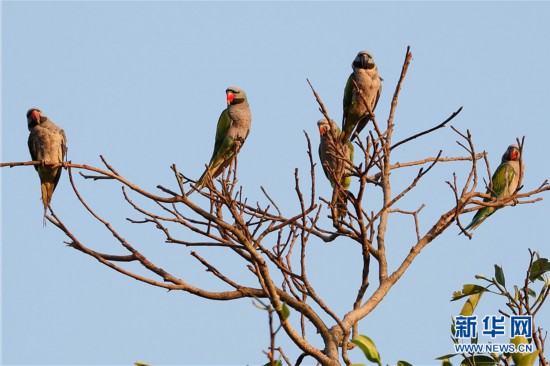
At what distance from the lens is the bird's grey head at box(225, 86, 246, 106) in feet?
24.3

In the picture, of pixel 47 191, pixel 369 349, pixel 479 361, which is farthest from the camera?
pixel 47 191

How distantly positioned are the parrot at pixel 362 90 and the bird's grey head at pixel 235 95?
3.36 ft

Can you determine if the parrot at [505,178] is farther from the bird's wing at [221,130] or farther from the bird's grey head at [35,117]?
the bird's grey head at [35,117]

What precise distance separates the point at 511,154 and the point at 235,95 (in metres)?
3.33

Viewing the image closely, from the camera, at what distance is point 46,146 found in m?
7.53

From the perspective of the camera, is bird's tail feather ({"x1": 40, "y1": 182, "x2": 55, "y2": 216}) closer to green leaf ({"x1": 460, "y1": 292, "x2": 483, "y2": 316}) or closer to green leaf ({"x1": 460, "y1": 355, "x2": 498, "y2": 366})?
green leaf ({"x1": 460, "y1": 292, "x2": 483, "y2": 316})

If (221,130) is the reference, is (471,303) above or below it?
below

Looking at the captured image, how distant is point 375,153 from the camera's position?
4336mm

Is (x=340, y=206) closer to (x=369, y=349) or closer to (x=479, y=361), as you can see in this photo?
(x=479, y=361)

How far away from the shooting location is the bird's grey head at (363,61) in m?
7.51

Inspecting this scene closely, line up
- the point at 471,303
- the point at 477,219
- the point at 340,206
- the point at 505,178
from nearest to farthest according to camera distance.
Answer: the point at 471,303 → the point at 340,206 → the point at 477,219 → the point at 505,178

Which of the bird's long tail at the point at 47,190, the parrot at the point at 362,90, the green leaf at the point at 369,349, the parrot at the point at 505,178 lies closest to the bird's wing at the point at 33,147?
the bird's long tail at the point at 47,190

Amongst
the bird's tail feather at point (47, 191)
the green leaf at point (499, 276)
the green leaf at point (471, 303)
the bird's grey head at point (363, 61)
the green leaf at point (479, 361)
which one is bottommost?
the green leaf at point (479, 361)

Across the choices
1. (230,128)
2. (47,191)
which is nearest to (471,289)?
(230,128)
